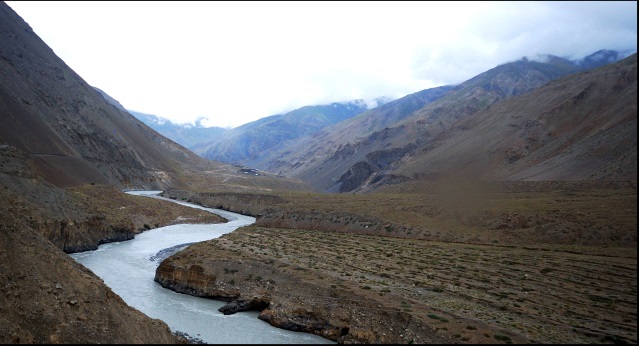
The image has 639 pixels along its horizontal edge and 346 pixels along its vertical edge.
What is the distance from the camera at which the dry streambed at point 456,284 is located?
2047cm

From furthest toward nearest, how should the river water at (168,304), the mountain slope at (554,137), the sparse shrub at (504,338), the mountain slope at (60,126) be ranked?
the mountain slope at (60,126) < the mountain slope at (554,137) < the river water at (168,304) < the sparse shrub at (504,338)

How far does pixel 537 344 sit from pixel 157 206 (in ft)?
205

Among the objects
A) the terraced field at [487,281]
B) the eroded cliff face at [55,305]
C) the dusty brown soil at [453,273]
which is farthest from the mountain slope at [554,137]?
the eroded cliff face at [55,305]

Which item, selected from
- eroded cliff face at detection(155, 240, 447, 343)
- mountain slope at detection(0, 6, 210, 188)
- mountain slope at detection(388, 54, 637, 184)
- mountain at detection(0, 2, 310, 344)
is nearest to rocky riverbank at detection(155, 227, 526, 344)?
eroded cliff face at detection(155, 240, 447, 343)

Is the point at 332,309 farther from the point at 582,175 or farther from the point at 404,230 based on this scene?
the point at 582,175

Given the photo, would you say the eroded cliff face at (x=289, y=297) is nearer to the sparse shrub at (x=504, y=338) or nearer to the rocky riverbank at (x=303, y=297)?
the rocky riverbank at (x=303, y=297)

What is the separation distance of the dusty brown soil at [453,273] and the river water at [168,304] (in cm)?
109

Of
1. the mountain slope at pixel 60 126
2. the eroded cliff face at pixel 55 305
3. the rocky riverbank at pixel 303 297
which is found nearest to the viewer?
the eroded cliff face at pixel 55 305

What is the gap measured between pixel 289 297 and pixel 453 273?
13.2 m

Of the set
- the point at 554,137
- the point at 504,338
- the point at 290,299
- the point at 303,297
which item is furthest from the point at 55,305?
the point at 554,137

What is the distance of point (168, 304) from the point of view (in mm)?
26688

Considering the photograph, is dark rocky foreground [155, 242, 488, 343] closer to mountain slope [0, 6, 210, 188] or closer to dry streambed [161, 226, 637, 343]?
dry streambed [161, 226, 637, 343]

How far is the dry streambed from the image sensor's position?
20469 millimetres

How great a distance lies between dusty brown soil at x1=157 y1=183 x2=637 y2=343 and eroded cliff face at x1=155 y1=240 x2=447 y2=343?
0.07 meters
